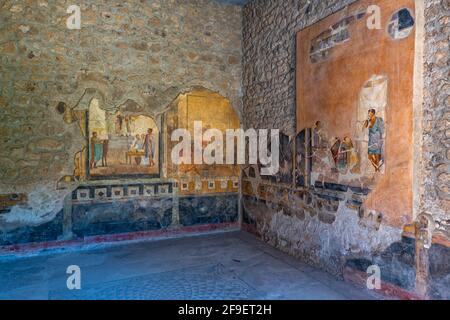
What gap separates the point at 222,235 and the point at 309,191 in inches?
76.0

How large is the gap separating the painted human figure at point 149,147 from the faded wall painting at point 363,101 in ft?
7.80

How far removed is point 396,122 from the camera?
276 cm

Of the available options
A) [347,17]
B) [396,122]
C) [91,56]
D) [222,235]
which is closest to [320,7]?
[347,17]

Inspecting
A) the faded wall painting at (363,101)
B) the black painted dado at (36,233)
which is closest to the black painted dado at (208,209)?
the black painted dado at (36,233)

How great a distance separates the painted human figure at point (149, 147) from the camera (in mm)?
4883

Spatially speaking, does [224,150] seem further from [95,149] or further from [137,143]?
[95,149]

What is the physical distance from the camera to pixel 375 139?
296 centimetres

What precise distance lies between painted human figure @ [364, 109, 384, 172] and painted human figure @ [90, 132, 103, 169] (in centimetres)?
364

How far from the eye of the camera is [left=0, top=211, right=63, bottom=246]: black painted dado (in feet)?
13.6

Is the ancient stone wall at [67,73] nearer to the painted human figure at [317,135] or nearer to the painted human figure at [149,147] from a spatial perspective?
the painted human figure at [149,147]

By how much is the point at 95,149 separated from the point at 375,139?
148 inches

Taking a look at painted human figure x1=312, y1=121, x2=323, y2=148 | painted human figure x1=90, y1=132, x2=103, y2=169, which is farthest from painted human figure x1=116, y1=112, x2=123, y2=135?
painted human figure x1=312, y1=121, x2=323, y2=148

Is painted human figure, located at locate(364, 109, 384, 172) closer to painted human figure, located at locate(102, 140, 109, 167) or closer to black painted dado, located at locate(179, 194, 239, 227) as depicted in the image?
black painted dado, located at locate(179, 194, 239, 227)

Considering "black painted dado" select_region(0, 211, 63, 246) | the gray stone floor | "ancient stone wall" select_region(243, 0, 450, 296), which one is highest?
"ancient stone wall" select_region(243, 0, 450, 296)
